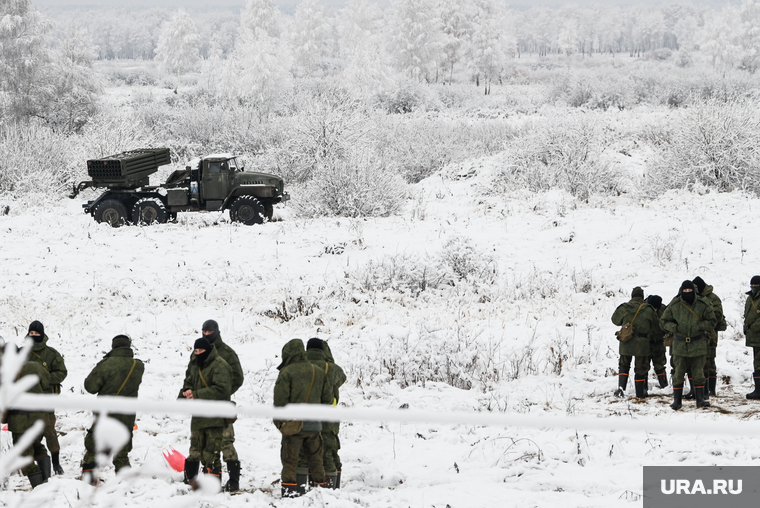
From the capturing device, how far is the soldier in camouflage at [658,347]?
8.42m

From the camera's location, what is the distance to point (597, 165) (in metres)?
22.3

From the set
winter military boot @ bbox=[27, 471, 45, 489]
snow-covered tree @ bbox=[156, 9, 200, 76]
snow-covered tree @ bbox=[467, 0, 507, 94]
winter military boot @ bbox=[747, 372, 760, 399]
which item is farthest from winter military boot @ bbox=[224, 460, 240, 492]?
snow-covered tree @ bbox=[156, 9, 200, 76]

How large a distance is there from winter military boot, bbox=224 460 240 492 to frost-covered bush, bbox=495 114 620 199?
57.0 feet

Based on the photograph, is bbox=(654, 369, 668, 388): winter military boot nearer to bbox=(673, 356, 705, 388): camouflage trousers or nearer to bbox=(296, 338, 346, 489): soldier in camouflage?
bbox=(673, 356, 705, 388): camouflage trousers

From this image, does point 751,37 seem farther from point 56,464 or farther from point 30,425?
point 30,425

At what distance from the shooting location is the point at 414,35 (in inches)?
2655

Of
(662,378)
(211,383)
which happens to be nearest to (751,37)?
(662,378)

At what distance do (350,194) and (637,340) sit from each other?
12.4 meters

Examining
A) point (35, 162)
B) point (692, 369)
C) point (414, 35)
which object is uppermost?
point (414, 35)

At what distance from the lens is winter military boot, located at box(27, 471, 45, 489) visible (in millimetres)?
5762

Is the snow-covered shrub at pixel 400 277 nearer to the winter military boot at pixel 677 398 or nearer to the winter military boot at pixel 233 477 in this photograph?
the winter military boot at pixel 677 398

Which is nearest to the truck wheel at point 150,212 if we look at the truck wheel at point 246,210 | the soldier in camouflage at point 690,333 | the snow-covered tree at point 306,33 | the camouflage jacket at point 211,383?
the truck wheel at point 246,210

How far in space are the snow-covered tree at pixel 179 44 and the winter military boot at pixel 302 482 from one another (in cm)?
8978

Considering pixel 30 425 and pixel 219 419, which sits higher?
pixel 219 419
